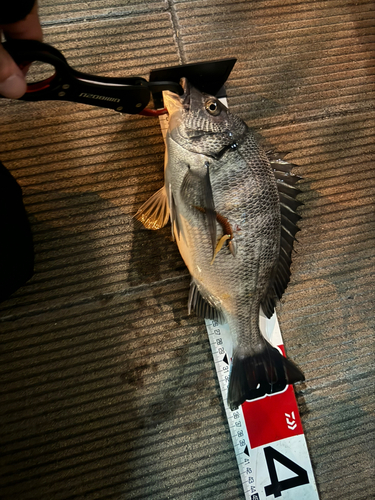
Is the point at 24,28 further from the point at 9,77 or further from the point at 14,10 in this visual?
the point at 9,77

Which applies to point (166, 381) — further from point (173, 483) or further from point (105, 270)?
point (105, 270)

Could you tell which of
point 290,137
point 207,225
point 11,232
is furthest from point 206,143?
point 11,232

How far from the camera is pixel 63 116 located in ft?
4.08

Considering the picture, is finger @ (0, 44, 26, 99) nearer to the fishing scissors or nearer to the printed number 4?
the fishing scissors

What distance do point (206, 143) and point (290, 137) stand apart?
49 centimetres

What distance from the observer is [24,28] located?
806mm

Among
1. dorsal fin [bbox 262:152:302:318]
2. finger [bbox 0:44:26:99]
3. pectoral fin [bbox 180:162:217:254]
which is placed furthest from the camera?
dorsal fin [bbox 262:152:302:318]

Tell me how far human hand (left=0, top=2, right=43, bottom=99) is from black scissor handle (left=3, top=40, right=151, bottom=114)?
1.3 inches

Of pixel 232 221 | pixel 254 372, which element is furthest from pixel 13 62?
pixel 254 372

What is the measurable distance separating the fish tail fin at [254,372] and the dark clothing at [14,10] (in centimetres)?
108

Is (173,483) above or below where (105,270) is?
below

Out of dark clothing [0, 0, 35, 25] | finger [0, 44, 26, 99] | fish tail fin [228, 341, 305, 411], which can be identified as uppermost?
dark clothing [0, 0, 35, 25]

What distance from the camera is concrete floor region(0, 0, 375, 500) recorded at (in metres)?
1.19

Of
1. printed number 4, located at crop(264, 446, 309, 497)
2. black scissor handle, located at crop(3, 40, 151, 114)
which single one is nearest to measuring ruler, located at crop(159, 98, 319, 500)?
printed number 4, located at crop(264, 446, 309, 497)
